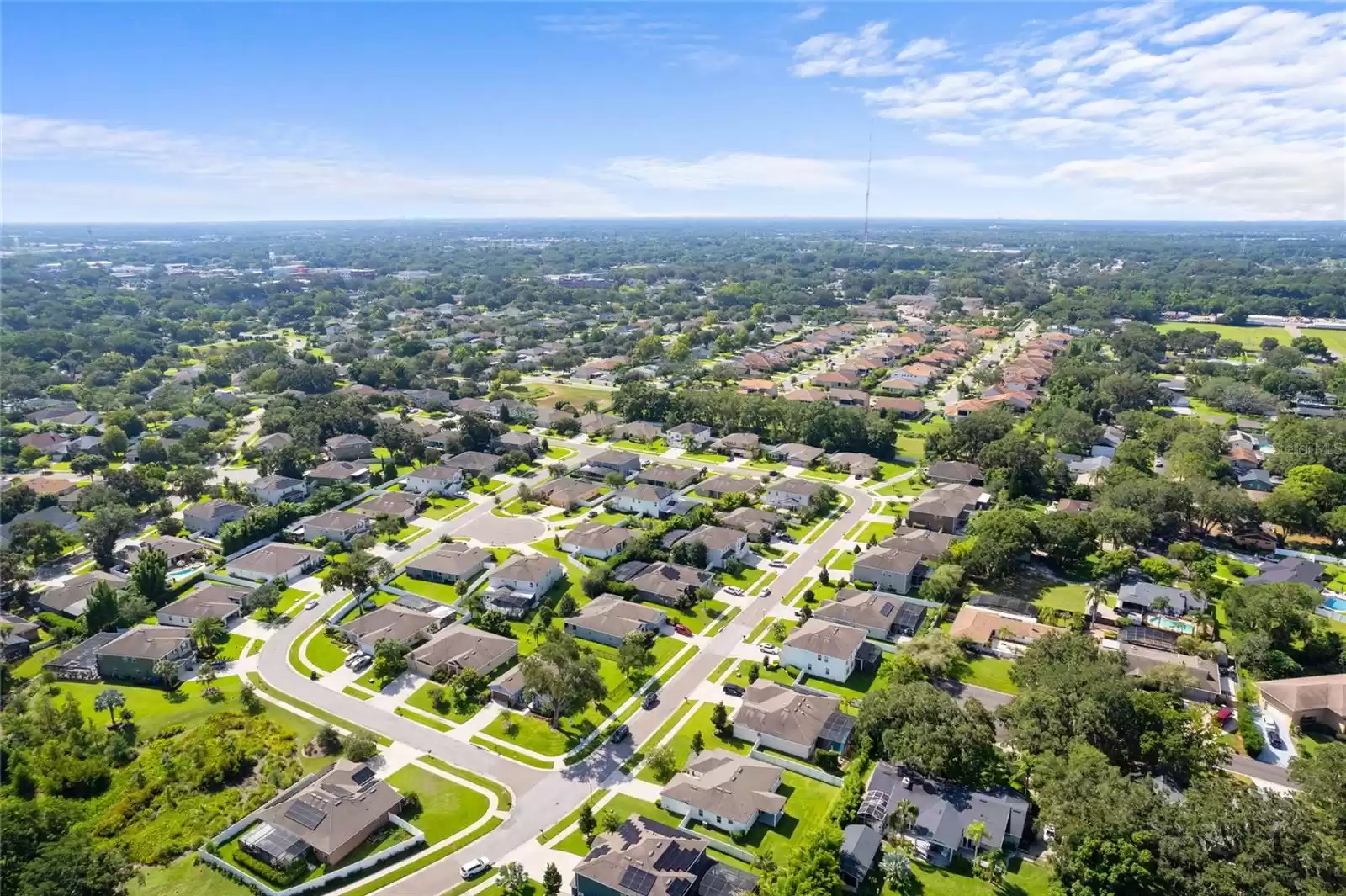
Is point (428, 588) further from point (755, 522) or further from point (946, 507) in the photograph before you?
point (946, 507)

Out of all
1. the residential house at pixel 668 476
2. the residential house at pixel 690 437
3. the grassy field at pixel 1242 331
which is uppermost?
the grassy field at pixel 1242 331

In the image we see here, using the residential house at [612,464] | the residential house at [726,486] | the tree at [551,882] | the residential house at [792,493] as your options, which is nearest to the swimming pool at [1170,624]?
the residential house at [792,493]

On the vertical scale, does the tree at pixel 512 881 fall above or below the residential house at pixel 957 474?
below

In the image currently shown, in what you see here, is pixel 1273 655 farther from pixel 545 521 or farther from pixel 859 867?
pixel 545 521

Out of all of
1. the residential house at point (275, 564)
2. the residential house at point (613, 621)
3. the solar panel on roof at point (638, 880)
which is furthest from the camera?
the residential house at point (275, 564)

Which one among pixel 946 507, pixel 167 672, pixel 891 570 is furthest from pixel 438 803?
pixel 946 507

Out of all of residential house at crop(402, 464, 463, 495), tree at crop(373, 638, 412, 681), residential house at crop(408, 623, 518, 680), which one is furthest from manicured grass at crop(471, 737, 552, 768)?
residential house at crop(402, 464, 463, 495)

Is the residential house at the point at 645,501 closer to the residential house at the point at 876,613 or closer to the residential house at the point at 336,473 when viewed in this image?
the residential house at the point at 876,613

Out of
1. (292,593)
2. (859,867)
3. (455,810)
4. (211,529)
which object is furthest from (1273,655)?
(211,529)
